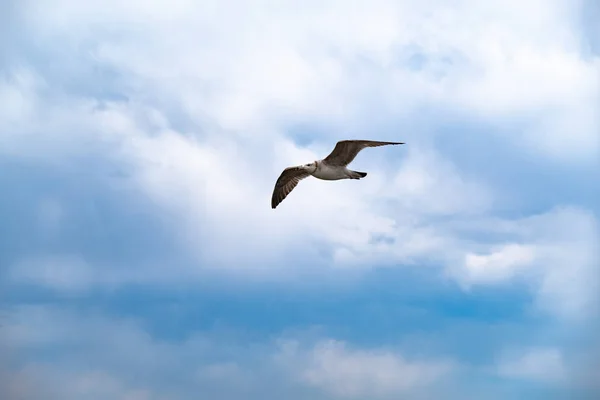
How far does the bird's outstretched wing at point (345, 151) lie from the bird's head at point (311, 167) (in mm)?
916

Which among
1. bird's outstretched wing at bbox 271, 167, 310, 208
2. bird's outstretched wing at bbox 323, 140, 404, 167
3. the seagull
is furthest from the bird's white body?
bird's outstretched wing at bbox 271, 167, 310, 208

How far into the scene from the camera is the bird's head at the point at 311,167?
3481cm

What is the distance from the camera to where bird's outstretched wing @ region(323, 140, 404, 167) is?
3180 centimetres

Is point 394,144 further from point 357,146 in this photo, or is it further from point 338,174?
point 338,174

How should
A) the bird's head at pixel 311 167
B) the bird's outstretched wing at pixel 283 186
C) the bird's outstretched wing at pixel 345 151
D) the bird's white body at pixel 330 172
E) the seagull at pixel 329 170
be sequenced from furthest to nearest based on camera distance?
the bird's outstretched wing at pixel 283 186, the bird's head at pixel 311 167, the bird's white body at pixel 330 172, the seagull at pixel 329 170, the bird's outstretched wing at pixel 345 151

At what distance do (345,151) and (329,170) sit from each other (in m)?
1.93

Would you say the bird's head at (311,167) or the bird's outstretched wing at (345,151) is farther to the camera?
the bird's head at (311,167)

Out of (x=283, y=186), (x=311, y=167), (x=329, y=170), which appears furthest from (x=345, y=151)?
(x=283, y=186)

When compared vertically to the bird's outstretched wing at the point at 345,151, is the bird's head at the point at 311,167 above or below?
above

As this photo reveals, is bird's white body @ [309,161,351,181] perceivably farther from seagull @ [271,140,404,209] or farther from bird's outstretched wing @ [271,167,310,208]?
bird's outstretched wing @ [271,167,310,208]

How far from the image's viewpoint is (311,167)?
3500cm

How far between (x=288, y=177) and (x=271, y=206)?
7.25 ft

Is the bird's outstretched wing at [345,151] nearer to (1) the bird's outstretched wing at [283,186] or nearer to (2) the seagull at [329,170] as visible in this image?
(2) the seagull at [329,170]

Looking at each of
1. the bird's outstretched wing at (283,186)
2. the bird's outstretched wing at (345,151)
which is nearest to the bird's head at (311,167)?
the bird's outstretched wing at (345,151)
